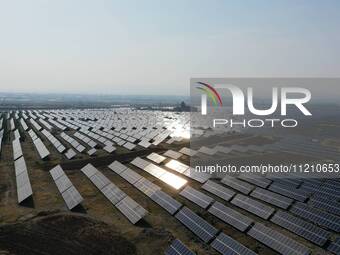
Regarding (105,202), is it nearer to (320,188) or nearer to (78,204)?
(78,204)

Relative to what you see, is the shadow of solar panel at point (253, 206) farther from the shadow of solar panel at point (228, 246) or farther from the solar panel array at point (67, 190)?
the solar panel array at point (67, 190)

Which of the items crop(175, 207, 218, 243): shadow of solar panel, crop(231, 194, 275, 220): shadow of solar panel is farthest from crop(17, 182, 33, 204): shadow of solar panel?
crop(231, 194, 275, 220): shadow of solar panel

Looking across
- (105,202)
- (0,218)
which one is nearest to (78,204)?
(105,202)

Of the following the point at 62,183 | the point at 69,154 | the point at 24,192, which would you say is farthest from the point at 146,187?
the point at 69,154

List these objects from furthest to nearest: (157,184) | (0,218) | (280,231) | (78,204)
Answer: (157,184)
(78,204)
(0,218)
(280,231)

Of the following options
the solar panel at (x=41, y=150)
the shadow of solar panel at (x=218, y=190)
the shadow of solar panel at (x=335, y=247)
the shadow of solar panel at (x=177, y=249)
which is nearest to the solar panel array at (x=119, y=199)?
the shadow of solar panel at (x=177, y=249)
